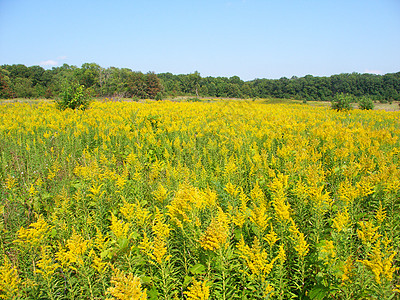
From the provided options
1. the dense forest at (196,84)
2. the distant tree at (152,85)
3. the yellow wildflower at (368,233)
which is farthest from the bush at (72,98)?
the distant tree at (152,85)

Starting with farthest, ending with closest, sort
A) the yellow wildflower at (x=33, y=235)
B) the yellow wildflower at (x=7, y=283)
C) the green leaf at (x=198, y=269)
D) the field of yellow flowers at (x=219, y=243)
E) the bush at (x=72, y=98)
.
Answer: the bush at (x=72, y=98)
the yellow wildflower at (x=33, y=235)
the green leaf at (x=198, y=269)
the field of yellow flowers at (x=219, y=243)
the yellow wildflower at (x=7, y=283)

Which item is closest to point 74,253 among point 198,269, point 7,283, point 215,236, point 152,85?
point 7,283

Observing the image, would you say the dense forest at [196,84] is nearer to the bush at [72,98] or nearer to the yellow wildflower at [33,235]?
the bush at [72,98]

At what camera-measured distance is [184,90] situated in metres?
73.2

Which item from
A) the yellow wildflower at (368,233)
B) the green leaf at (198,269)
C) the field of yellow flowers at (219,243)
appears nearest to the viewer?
the field of yellow flowers at (219,243)

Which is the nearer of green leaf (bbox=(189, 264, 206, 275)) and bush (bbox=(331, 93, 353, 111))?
green leaf (bbox=(189, 264, 206, 275))

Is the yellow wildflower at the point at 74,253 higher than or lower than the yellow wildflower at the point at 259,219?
lower

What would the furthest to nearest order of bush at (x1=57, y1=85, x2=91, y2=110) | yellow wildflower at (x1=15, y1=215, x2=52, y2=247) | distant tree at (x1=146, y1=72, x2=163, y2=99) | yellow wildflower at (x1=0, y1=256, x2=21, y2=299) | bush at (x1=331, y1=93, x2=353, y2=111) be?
distant tree at (x1=146, y1=72, x2=163, y2=99), bush at (x1=331, y1=93, x2=353, y2=111), bush at (x1=57, y1=85, x2=91, y2=110), yellow wildflower at (x1=15, y1=215, x2=52, y2=247), yellow wildflower at (x1=0, y1=256, x2=21, y2=299)

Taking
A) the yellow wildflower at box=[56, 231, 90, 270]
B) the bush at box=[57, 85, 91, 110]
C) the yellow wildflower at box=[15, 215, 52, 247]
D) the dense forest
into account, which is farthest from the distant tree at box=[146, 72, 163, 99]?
the yellow wildflower at box=[56, 231, 90, 270]

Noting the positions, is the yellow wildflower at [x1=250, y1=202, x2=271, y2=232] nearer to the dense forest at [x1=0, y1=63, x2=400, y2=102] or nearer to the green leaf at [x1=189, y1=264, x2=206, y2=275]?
the green leaf at [x1=189, y1=264, x2=206, y2=275]

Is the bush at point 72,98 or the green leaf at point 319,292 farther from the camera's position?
the bush at point 72,98

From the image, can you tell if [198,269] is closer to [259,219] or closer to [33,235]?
[259,219]

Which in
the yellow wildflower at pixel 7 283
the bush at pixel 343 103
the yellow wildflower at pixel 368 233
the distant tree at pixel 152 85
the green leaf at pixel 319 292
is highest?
the distant tree at pixel 152 85

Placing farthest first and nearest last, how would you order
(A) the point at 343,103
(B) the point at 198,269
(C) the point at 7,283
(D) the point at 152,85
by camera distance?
1. (D) the point at 152,85
2. (A) the point at 343,103
3. (B) the point at 198,269
4. (C) the point at 7,283
